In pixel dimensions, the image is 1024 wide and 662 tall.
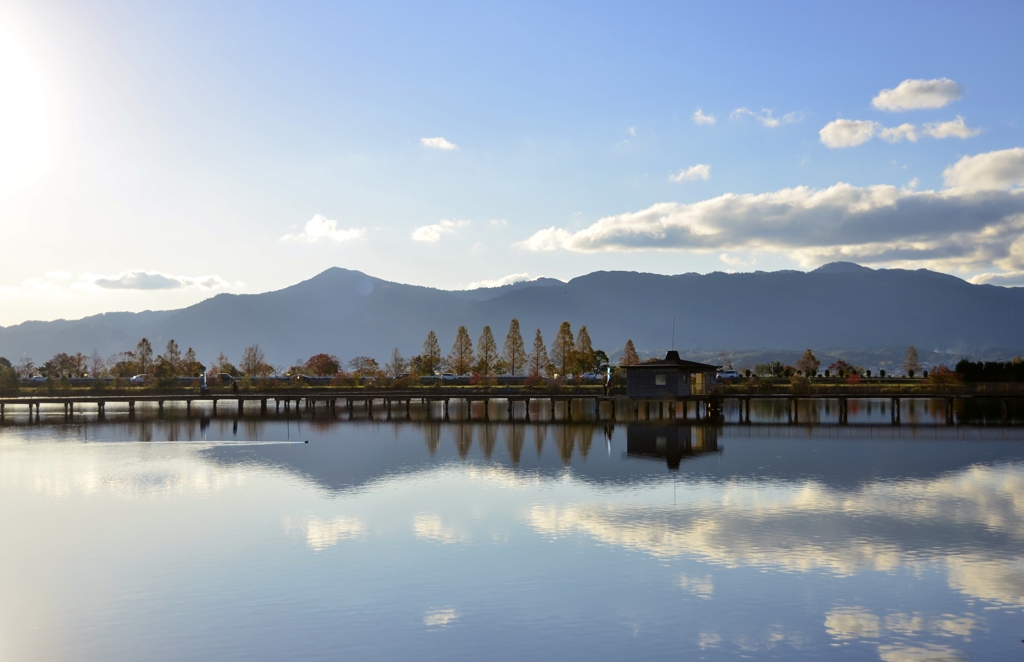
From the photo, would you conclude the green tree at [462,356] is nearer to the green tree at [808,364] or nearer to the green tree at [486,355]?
the green tree at [486,355]

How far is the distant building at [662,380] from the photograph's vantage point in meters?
84.9

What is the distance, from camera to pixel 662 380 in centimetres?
8575

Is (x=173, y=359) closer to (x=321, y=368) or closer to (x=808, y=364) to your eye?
(x=321, y=368)

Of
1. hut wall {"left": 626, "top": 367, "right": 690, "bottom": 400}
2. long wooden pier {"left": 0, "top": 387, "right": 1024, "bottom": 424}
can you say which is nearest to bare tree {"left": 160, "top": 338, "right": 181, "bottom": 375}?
long wooden pier {"left": 0, "top": 387, "right": 1024, "bottom": 424}

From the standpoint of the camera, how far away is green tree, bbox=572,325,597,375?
154m

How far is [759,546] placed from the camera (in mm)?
30000

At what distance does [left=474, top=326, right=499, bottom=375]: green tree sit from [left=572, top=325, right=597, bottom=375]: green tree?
15.4 metres

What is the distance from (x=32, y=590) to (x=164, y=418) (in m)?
73.1

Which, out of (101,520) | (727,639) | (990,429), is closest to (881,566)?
(727,639)

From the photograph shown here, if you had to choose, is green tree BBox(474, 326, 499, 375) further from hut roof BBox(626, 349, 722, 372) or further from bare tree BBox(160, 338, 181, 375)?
hut roof BBox(626, 349, 722, 372)

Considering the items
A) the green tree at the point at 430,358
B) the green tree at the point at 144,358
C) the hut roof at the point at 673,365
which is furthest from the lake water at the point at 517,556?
the green tree at the point at 144,358

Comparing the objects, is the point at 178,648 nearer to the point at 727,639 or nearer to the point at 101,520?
the point at 727,639

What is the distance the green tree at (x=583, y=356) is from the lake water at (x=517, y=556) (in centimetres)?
9535

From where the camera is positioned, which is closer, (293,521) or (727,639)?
(727,639)
